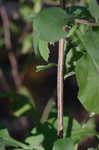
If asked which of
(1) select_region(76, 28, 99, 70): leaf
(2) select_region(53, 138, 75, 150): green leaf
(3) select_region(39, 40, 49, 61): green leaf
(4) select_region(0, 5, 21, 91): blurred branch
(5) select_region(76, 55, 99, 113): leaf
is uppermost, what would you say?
(1) select_region(76, 28, 99, 70): leaf

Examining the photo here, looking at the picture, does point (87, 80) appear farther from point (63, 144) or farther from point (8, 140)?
point (8, 140)

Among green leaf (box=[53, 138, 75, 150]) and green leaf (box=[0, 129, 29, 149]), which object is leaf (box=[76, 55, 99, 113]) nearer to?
green leaf (box=[53, 138, 75, 150])

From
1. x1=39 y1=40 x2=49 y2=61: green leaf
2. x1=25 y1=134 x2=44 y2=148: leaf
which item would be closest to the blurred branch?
x1=25 y1=134 x2=44 y2=148: leaf

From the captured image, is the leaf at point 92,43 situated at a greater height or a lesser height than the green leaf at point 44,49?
greater

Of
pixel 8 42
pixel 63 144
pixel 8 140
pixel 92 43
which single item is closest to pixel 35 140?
pixel 8 140

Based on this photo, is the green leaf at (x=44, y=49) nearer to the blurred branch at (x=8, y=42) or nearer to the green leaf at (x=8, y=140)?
the green leaf at (x=8, y=140)

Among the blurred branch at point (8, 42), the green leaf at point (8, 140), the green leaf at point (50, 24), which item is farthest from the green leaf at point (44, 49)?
the blurred branch at point (8, 42)
